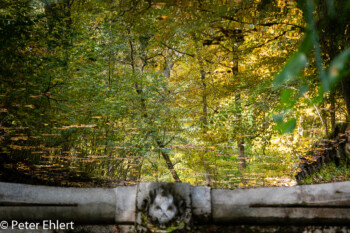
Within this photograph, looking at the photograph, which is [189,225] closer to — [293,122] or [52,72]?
[293,122]

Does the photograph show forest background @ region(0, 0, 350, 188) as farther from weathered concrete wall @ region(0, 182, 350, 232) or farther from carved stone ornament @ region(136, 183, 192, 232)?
carved stone ornament @ region(136, 183, 192, 232)

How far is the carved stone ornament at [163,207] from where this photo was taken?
0.87 metres

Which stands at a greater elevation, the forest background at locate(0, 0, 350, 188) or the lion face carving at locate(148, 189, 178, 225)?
the forest background at locate(0, 0, 350, 188)

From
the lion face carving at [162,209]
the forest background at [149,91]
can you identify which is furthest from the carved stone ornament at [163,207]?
the forest background at [149,91]

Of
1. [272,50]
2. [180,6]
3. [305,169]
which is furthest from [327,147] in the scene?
[180,6]

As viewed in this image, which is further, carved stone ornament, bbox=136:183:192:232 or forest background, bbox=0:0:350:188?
forest background, bbox=0:0:350:188

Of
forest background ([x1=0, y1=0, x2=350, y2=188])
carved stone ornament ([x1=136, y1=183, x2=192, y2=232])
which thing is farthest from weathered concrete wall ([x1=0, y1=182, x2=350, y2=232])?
forest background ([x1=0, y1=0, x2=350, y2=188])

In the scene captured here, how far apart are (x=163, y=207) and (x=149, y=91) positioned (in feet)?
12.2

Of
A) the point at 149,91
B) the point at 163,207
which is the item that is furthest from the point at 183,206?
the point at 149,91

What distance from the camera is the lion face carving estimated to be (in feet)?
2.86

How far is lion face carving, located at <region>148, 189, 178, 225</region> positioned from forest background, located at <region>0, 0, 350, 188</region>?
1.94ft

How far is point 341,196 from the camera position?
912mm

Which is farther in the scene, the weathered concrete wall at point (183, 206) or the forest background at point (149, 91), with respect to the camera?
the forest background at point (149, 91)

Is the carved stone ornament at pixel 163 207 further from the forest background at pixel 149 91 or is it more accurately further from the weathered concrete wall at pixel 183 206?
the forest background at pixel 149 91
